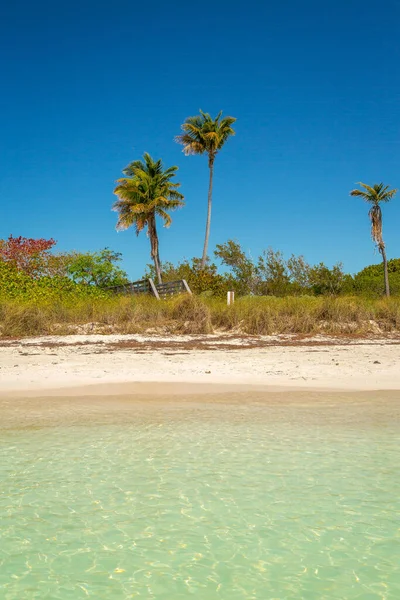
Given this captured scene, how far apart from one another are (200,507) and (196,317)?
1370cm

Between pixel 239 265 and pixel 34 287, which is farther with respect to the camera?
pixel 239 265

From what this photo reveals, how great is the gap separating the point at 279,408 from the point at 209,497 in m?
3.34

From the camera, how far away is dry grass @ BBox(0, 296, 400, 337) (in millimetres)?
17516

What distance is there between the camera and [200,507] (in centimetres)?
432

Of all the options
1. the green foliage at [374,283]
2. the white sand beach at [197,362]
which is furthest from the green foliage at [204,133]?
the white sand beach at [197,362]

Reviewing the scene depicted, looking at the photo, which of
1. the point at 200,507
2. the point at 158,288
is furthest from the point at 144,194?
the point at 200,507

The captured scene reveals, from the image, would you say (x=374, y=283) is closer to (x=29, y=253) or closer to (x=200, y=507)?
(x=29, y=253)

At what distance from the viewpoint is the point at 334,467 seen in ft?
17.0

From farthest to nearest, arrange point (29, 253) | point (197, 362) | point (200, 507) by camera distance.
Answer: point (29, 253), point (197, 362), point (200, 507)

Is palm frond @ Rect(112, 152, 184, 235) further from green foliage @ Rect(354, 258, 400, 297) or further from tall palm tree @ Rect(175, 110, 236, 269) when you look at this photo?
green foliage @ Rect(354, 258, 400, 297)

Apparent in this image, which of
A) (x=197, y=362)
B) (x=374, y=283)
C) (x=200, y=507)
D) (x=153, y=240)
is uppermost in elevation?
(x=153, y=240)

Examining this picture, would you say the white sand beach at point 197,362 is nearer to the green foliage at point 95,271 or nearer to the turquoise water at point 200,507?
the turquoise water at point 200,507

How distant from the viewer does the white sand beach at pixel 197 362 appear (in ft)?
31.4

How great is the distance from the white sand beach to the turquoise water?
7.86 ft
